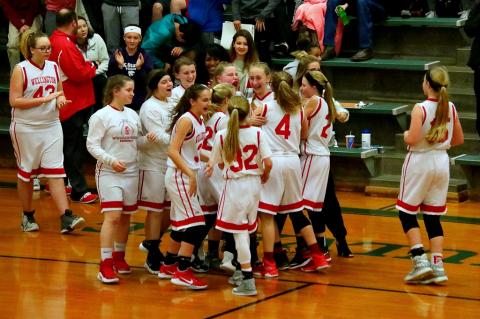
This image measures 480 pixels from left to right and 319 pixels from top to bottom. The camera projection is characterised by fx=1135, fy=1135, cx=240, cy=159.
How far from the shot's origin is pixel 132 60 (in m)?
11.1

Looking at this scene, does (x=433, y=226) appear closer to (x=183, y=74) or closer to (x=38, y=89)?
(x=183, y=74)

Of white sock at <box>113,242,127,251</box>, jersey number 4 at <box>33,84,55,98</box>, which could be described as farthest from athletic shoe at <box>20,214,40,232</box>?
white sock at <box>113,242,127,251</box>

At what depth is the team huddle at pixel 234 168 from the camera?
7.49 m

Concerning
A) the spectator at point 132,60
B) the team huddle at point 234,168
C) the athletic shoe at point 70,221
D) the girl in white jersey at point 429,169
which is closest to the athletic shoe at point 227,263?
the team huddle at point 234,168

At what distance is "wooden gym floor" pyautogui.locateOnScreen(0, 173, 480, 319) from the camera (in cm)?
704

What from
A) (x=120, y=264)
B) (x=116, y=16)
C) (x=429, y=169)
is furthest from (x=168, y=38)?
(x=429, y=169)

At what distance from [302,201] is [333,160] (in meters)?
3.77

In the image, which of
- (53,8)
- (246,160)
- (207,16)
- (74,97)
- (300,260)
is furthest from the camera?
(53,8)

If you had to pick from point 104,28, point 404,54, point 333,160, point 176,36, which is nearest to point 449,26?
point 404,54

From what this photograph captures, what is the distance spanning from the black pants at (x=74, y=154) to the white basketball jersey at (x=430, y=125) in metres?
4.27

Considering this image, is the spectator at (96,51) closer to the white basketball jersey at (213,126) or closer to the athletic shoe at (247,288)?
the white basketball jersey at (213,126)

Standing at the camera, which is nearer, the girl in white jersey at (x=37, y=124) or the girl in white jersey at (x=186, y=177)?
the girl in white jersey at (x=186, y=177)

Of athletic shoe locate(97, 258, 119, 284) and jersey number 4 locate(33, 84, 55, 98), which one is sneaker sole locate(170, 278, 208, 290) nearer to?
athletic shoe locate(97, 258, 119, 284)

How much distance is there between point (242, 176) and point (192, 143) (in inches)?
18.1
